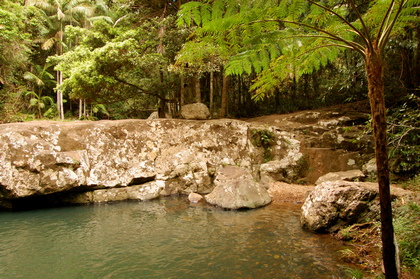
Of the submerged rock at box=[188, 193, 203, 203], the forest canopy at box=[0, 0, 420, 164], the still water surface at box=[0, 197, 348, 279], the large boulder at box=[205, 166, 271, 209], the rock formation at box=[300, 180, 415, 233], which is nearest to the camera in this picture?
the forest canopy at box=[0, 0, 420, 164]

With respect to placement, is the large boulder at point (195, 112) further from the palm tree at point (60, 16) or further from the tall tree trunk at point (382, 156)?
the palm tree at point (60, 16)

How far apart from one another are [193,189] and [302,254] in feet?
17.0

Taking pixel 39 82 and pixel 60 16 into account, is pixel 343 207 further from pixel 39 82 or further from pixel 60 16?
pixel 60 16

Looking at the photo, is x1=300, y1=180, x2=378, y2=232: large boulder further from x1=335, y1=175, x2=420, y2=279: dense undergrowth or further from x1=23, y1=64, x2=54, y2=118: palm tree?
x1=23, y1=64, x2=54, y2=118: palm tree

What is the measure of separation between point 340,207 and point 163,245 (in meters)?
3.70

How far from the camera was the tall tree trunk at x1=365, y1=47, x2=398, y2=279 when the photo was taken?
2.26 m

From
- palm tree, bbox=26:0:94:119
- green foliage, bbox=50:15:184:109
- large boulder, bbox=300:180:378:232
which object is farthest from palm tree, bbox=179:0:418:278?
palm tree, bbox=26:0:94:119

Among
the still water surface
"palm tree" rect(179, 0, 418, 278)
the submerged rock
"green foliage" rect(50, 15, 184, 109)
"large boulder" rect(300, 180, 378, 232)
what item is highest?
"green foliage" rect(50, 15, 184, 109)

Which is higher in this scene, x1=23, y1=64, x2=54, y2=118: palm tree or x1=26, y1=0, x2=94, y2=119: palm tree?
x1=26, y1=0, x2=94, y2=119: palm tree

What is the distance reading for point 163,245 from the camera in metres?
4.80

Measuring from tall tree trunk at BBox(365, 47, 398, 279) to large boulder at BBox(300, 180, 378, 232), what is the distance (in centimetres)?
298

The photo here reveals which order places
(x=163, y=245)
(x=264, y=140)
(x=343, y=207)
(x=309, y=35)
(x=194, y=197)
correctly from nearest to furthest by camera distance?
(x=309, y=35)
(x=163, y=245)
(x=343, y=207)
(x=194, y=197)
(x=264, y=140)

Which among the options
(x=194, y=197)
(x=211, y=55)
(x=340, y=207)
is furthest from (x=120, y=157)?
(x=340, y=207)

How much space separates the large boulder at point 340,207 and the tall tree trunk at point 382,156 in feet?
9.76
